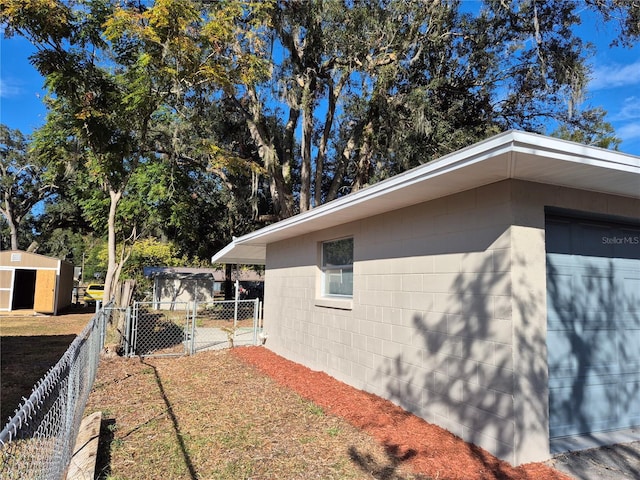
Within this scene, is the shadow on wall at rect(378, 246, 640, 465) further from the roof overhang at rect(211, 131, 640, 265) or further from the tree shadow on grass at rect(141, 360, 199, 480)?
the tree shadow on grass at rect(141, 360, 199, 480)

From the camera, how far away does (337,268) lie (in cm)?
773

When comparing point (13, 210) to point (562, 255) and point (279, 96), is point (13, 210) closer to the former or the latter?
point (279, 96)

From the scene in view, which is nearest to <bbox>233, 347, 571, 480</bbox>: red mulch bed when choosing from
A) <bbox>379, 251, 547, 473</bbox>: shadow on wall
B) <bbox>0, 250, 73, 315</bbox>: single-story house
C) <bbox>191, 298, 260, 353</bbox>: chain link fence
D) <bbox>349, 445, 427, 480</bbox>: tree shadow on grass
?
<bbox>349, 445, 427, 480</bbox>: tree shadow on grass

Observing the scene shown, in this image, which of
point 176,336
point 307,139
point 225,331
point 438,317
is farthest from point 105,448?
point 307,139

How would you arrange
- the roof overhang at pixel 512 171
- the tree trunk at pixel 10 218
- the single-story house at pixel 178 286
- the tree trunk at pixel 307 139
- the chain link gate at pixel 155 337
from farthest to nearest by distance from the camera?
1. the tree trunk at pixel 10 218
2. the single-story house at pixel 178 286
3. the tree trunk at pixel 307 139
4. the chain link gate at pixel 155 337
5. the roof overhang at pixel 512 171

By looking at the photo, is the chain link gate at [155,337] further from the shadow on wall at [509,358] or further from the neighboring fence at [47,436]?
the shadow on wall at [509,358]

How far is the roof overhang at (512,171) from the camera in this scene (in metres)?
3.40

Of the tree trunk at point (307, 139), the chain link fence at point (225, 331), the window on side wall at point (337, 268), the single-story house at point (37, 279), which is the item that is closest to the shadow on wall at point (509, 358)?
the window on side wall at point (337, 268)

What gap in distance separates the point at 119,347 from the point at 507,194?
881cm

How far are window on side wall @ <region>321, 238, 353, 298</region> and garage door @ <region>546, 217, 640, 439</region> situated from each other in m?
3.42

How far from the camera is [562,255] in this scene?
4.48 meters

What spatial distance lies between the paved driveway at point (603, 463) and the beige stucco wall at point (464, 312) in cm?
22

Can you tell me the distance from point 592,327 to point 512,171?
6.70ft

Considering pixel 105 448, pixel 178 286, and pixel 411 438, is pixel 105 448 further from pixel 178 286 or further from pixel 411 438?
pixel 178 286
